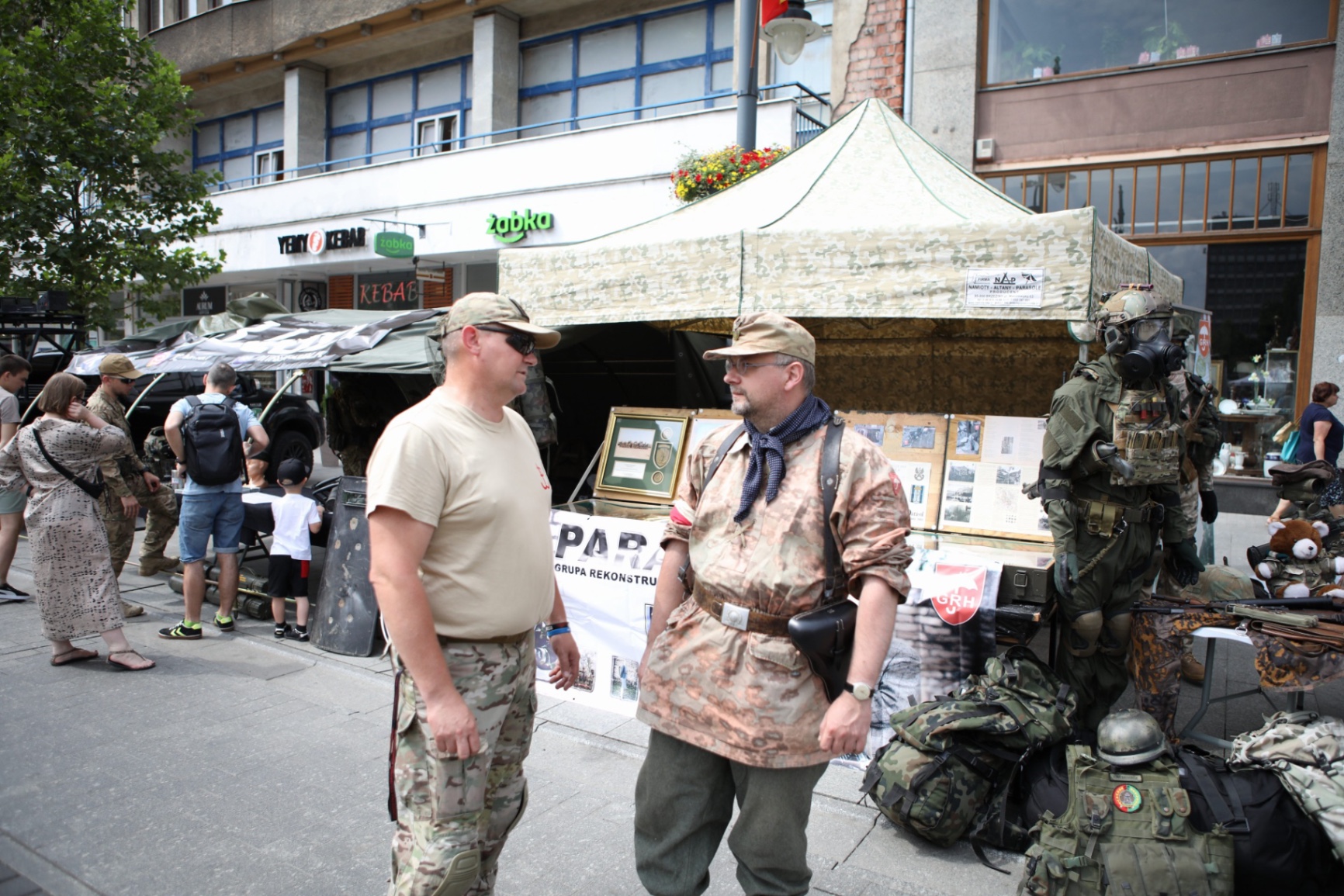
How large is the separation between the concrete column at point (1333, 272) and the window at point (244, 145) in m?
18.9

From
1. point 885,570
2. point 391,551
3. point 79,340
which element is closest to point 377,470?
point 391,551

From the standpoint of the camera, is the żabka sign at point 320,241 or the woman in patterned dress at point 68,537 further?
the żabka sign at point 320,241

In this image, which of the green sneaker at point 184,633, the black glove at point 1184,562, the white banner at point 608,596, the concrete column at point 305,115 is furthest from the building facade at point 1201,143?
the concrete column at point 305,115

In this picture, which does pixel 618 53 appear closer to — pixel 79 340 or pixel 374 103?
pixel 374 103

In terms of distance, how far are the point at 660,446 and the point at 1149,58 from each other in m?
8.10

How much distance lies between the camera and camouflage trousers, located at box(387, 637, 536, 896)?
232cm

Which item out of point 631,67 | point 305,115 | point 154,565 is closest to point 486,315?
point 154,565

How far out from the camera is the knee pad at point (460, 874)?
2287mm

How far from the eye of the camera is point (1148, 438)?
4.14 meters

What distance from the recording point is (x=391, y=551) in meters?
2.21

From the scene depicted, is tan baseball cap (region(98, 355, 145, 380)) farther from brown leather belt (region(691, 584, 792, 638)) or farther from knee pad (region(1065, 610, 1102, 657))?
knee pad (region(1065, 610, 1102, 657))

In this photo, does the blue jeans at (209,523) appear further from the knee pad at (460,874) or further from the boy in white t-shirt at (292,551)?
the knee pad at (460,874)

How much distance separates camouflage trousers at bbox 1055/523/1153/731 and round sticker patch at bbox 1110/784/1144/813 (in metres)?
1.25

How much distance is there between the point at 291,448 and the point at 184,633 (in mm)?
6882
